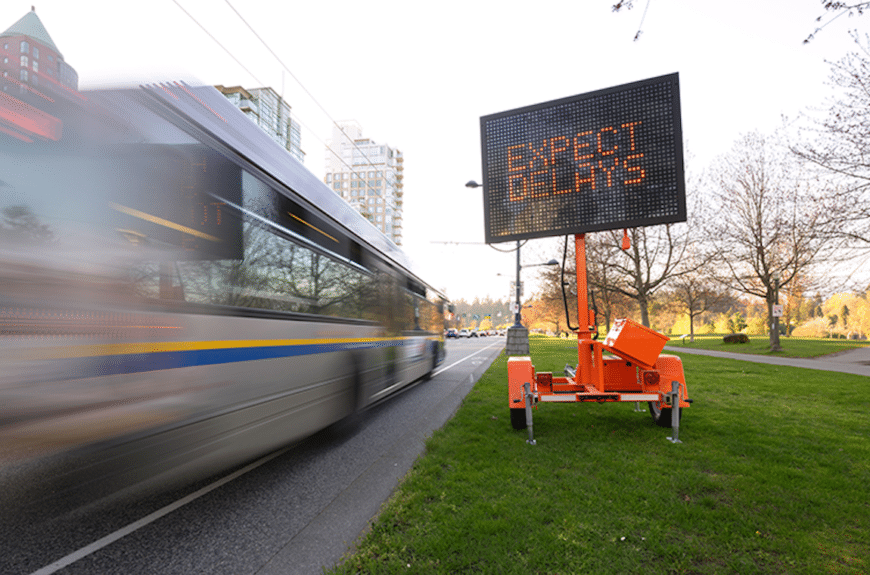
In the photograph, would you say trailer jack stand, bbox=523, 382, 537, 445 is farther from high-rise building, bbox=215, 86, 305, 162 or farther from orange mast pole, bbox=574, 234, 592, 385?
high-rise building, bbox=215, 86, 305, 162

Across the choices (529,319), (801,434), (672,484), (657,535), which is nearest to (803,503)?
(672,484)

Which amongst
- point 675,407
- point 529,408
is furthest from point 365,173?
point 675,407

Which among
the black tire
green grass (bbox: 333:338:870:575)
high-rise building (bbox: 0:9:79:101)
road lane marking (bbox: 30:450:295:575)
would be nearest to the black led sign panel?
the black tire

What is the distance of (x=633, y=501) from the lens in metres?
3.40

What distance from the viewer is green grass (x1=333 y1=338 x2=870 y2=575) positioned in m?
2.62

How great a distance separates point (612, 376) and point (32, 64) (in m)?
6.33

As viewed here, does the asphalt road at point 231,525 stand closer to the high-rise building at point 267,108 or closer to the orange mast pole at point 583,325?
the orange mast pole at point 583,325

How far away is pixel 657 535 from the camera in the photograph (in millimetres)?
2867

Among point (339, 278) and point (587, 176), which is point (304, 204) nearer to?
point (339, 278)

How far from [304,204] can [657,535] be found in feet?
14.1

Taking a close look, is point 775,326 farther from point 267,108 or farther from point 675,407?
point 267,108

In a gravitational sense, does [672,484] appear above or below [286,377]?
below

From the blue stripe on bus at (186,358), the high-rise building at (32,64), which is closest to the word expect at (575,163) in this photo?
the blue stripe on bus at (186,358)

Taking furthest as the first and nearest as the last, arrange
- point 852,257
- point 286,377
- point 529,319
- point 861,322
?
point 529,319
point 861,322
point 852,257
point 286,377
